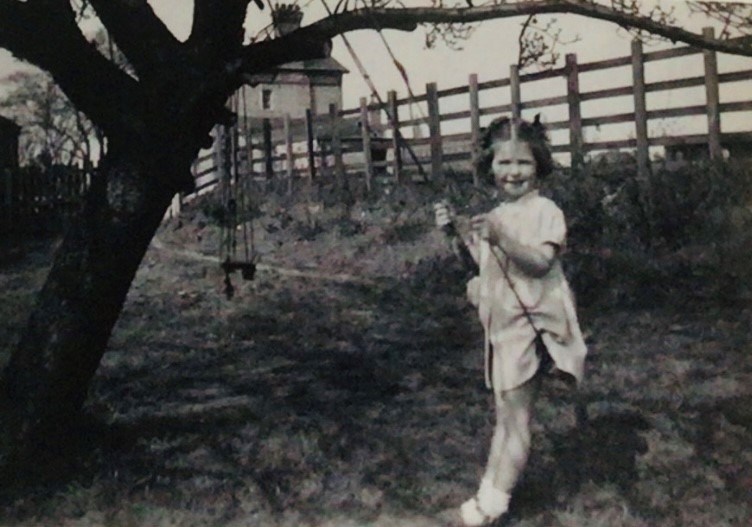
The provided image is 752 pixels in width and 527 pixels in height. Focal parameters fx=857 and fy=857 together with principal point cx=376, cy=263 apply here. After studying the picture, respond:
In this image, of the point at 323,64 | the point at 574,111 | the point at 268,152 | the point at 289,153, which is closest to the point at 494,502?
the point at 323,64

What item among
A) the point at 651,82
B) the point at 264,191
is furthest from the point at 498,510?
the point at 264,191

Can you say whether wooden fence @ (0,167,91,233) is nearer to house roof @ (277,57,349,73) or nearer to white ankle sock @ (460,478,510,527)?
house roof @ (277,57,349,73)

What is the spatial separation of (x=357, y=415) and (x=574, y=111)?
1.51 m

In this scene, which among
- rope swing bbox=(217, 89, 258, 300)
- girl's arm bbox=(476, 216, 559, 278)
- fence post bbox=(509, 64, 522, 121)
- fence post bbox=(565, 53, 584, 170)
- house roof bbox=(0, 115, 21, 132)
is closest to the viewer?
girl's arm bbox=(476, 216, 559, 278)

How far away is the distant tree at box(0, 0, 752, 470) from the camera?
6.63 ft

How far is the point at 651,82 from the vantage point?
9.89 feet

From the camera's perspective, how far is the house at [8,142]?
2.38m

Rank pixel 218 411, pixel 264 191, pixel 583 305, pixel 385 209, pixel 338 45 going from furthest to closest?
pixel 264 191
pixel 385 209
pixel 583 305
pixel 218 411
pixel 338 45

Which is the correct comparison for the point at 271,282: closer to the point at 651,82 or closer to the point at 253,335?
the point at 253,335

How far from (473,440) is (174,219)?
1682 mm

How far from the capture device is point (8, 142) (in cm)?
249

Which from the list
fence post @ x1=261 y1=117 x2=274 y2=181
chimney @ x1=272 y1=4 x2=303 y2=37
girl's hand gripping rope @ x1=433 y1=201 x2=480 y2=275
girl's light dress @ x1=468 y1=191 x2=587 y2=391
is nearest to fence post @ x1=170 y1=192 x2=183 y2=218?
fence post @ x1=261 y1=117 x2=274 y2=181

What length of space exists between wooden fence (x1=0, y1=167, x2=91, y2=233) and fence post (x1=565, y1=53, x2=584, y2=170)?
149 centimetres

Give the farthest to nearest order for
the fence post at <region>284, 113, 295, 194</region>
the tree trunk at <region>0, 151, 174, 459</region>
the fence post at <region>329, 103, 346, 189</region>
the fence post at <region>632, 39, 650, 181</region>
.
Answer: the fence post at <region>329, 103, 346, 189</region>, the fence post at <region>284, 113, 295, 194</region>, the fence post at <region>632, 39, 650, 181</region>, the tree trunk at <region>0, 151, 174, 459</region>
